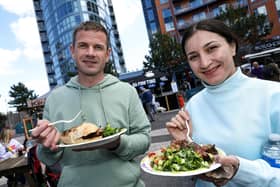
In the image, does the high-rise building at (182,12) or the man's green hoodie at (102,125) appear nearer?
→ the man's green hoodie at (102,125)

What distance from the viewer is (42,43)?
225 feet

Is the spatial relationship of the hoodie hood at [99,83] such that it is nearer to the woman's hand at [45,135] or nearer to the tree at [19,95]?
the woman's hand at [45,135]

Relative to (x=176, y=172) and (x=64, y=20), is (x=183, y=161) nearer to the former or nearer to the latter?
(x=176, y=172)

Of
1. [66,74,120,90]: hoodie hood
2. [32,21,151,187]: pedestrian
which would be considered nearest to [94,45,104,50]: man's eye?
[32,21,151,187]: pedestrian

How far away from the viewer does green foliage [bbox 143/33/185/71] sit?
1120 inches

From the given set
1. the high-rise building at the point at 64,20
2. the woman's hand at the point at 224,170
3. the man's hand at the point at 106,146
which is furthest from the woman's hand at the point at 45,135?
the high-rise building at the point at 64,20

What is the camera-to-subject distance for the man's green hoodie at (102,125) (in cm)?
166

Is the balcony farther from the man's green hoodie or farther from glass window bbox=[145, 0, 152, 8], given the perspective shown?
the man's green hoodie

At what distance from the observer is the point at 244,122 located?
1.37 meters

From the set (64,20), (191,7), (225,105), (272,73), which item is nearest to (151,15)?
(191,7)

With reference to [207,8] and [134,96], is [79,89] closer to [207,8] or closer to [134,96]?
[134,96]

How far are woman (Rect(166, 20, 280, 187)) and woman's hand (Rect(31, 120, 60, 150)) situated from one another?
74 cm

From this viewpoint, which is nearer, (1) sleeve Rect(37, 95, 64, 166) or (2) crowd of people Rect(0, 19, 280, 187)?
(2) crowd of people Rect(0, 19, 280, 187)

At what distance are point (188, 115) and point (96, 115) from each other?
70 centimetres
